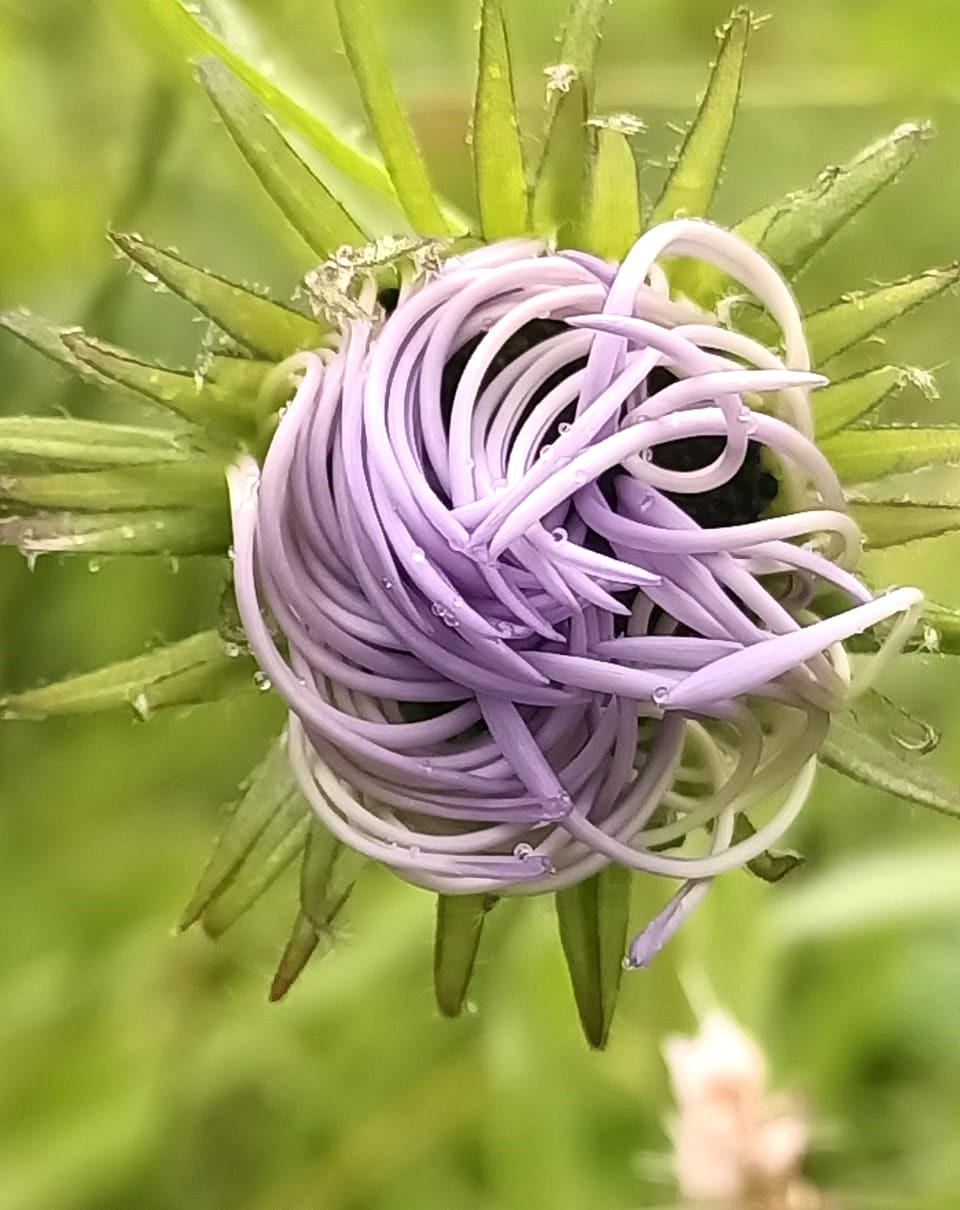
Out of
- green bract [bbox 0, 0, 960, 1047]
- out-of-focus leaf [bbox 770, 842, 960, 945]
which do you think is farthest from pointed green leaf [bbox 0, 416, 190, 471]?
out-of-focus leaf [bbox 770, 842, 960, 945]

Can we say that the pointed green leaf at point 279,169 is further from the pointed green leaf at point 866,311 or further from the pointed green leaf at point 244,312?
the pointed green leaf at point 866,311

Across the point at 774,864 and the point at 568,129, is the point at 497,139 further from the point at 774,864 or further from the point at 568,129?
the point at 774,864

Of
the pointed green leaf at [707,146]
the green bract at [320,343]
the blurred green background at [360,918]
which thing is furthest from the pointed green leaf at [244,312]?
the blurred green background at [360,918]

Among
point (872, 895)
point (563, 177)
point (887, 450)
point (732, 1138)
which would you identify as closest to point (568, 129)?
point (563, 177)

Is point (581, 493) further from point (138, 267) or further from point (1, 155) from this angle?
point (1, 155)

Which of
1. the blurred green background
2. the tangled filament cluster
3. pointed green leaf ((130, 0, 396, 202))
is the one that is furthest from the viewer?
the blurred green background

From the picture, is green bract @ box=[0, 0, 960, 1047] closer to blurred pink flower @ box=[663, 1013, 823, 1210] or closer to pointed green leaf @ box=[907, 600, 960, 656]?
pointed green leaf @ box=[907, 600, 960, 656]
